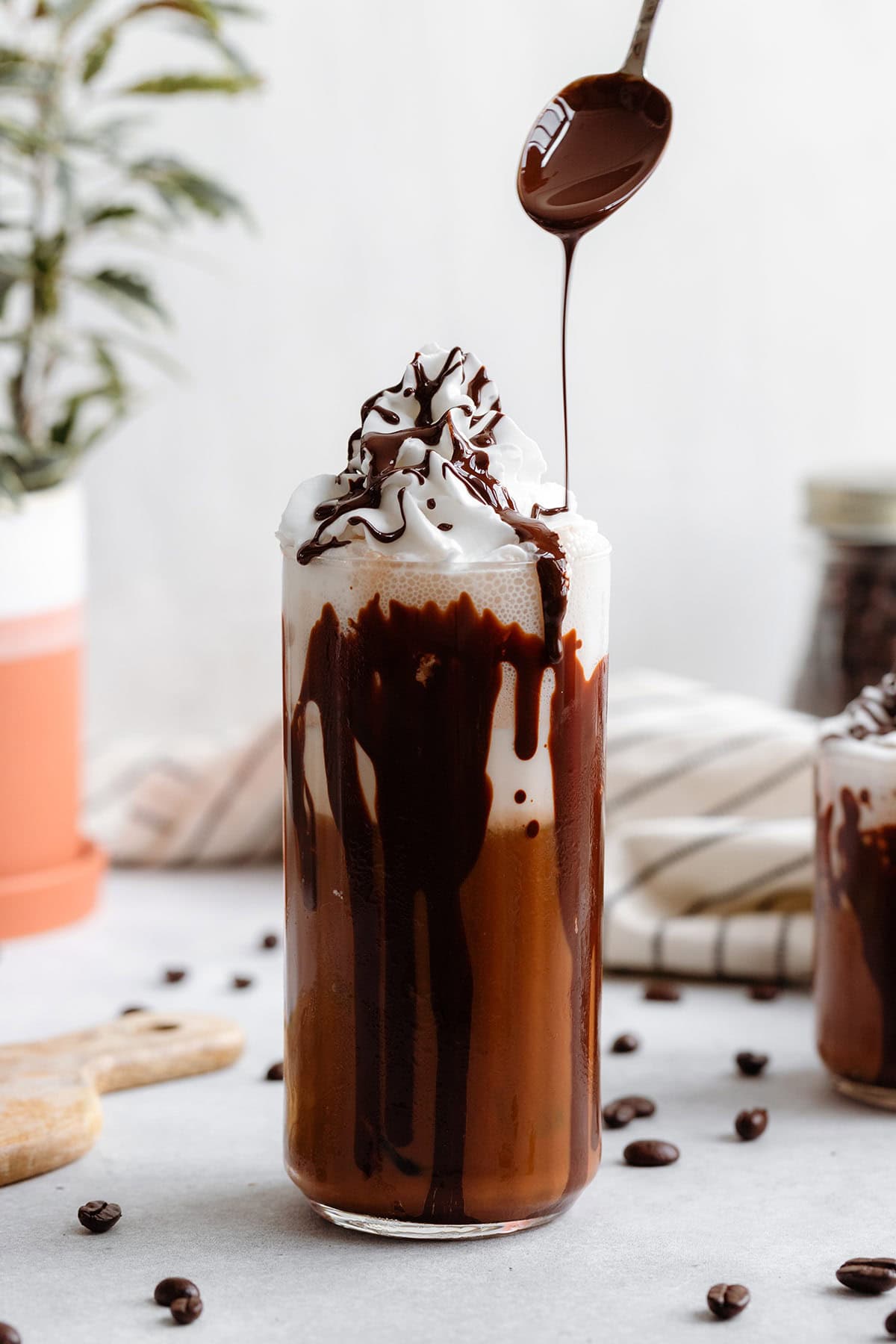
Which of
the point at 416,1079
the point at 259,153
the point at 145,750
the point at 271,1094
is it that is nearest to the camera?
the point at 416,1079

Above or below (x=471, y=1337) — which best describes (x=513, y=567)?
above

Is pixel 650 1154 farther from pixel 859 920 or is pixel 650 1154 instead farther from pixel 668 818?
pixel 668 818

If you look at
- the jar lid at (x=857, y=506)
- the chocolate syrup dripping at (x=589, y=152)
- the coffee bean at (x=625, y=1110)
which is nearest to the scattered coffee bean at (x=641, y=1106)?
the coffee bean at (x=625, y=1110)


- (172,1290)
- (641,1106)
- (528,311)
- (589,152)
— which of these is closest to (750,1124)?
(641,1106)

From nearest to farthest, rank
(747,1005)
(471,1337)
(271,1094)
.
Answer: (471,1337) → (271,1094) → (747,1005)

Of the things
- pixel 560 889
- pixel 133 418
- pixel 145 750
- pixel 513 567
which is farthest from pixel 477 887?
pixel 133 418

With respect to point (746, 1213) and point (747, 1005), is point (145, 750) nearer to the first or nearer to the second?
point (747, 1005)
